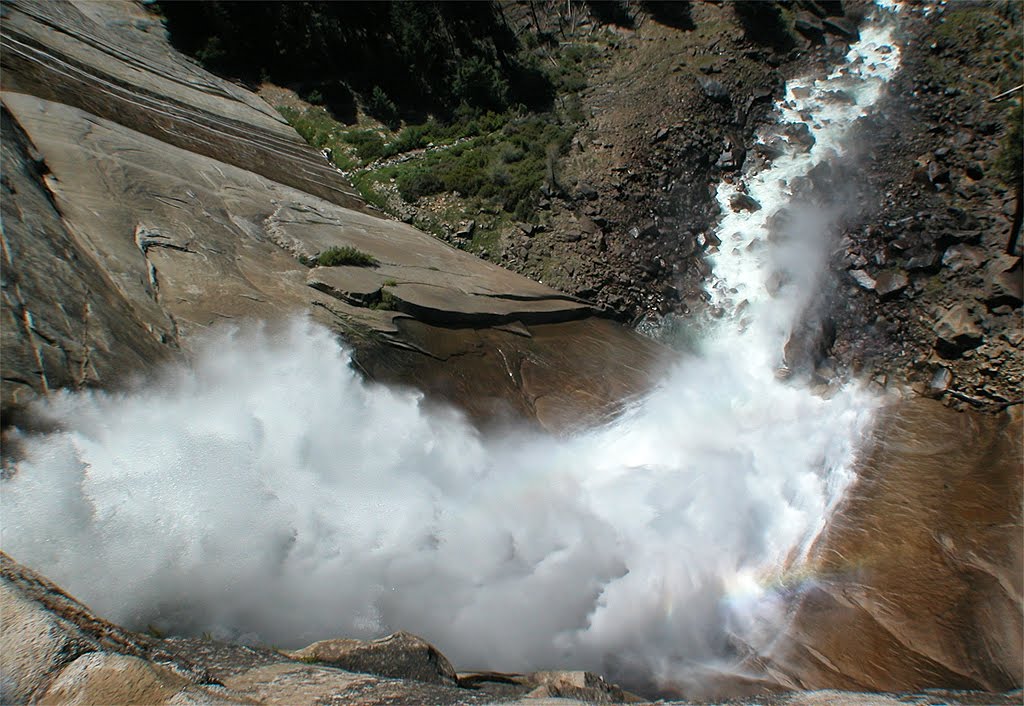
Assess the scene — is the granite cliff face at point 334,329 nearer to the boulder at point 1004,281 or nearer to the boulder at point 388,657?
the boulder at point 388,657

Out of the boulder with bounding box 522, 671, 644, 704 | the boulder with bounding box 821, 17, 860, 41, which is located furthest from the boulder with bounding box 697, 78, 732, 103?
the boulder with bounding box 522, 671, 644, 704

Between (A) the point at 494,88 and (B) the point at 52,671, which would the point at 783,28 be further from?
(B) the point at 52,671

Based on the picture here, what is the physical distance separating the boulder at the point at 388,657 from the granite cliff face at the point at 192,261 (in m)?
3.88

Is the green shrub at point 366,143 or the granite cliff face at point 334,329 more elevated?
the green shrub at point 366,143

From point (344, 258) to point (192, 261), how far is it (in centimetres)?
269

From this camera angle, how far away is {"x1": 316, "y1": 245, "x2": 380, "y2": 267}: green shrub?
11.5 m

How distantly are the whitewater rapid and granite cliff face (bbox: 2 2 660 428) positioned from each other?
0.57 meters

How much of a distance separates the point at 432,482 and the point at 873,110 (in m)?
16.6

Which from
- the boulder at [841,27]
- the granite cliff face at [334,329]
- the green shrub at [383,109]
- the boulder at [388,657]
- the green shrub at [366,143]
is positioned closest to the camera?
the granite cliff face at [334,329]

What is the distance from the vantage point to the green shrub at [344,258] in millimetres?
11461

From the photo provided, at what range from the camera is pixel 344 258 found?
11.7 meters

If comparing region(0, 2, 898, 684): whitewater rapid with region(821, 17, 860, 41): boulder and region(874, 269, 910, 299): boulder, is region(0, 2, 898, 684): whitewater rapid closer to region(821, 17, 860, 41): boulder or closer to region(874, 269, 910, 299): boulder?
region(874, 269, 910, 299): boulder

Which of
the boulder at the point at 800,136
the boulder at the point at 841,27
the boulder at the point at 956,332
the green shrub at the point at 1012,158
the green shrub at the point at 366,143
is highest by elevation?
the boulder at the point at 841,27

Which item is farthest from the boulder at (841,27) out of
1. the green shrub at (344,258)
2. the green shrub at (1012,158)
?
the green shrub at (344,258)
